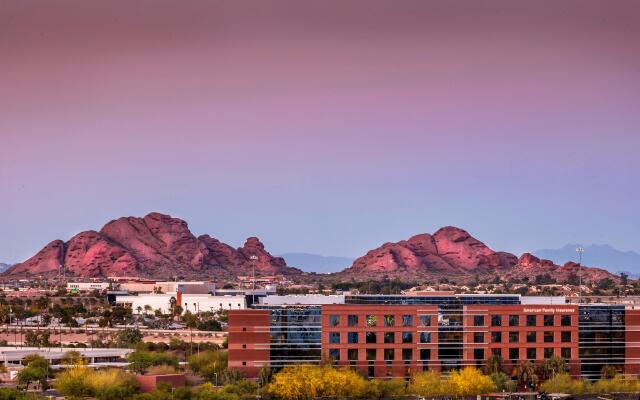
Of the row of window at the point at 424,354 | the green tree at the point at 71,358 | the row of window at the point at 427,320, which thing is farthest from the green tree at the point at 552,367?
the green tree at the point at 71,358

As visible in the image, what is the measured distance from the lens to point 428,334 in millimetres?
113188

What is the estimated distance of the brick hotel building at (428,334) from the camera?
11106cm

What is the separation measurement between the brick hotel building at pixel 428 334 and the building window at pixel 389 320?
8 centimetres

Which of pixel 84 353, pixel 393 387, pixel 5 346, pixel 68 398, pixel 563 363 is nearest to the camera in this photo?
pixel 68 398

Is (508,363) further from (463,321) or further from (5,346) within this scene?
(5,346)

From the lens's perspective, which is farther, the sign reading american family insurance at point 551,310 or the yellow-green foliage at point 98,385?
the sign reading american family insurance at point 551,310

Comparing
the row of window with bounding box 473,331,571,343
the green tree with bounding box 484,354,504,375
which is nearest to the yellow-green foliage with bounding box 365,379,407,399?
the green tree with bounding box 484,354,504,375

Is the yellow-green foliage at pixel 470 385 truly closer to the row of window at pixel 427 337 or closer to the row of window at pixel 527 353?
the row of window at pixel 527 353

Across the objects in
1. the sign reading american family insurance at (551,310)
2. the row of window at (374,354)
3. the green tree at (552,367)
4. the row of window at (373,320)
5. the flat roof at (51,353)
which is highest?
the sign reading american family insurance at (551,310)

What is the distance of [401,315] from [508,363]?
1020cm

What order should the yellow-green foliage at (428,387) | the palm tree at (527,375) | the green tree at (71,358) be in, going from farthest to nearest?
the green tree at (71,358), the palm tree at (527,375), the yellow-green foliage at (428,387)

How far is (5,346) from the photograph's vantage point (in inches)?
5866

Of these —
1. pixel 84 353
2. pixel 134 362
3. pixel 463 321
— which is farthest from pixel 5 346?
pixel 463 321

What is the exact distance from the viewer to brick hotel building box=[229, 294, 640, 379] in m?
111
